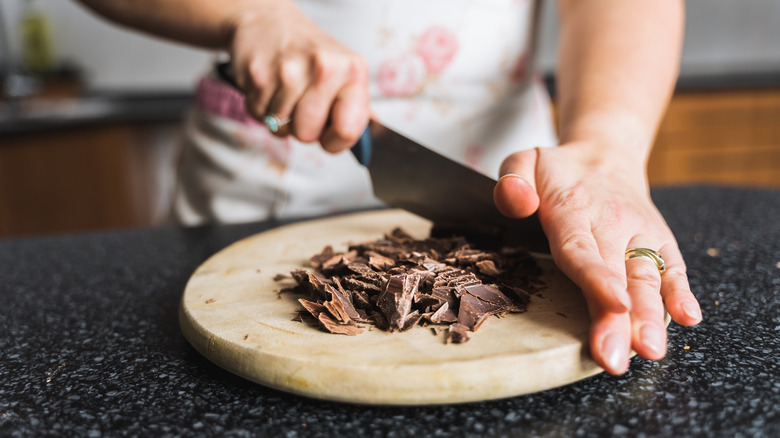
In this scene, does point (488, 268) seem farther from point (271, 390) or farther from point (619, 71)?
point (619, 71)

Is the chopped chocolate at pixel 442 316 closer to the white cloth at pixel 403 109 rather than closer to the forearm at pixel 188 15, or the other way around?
the forearm at pixel 188 15

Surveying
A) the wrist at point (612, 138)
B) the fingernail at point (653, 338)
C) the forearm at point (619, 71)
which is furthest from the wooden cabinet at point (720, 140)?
the fingernail at point (653, 338)

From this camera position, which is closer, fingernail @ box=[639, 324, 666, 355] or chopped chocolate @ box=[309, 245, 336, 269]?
fingernail @ box=[639, 324, 666, 355]

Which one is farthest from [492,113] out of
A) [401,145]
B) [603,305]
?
[603,305]

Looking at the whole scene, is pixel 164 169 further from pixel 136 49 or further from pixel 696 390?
pixel 696 390

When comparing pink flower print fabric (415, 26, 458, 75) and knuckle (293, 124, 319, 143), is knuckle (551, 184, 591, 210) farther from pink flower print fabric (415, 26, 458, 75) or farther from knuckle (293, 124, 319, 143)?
pink flower print fabric (415, 26, 458, 75)

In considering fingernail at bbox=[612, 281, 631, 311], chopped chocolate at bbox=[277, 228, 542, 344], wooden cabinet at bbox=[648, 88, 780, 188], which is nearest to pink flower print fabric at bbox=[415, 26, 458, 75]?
chopped chocolate at bbox=[277, 228, 542, 344]
